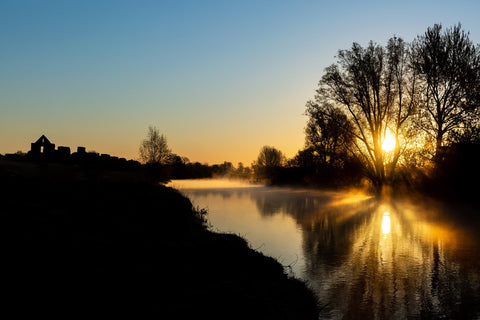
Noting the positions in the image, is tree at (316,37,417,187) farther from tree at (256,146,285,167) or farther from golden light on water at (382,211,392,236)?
tree at (256,146,285,167)

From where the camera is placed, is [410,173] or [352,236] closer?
[352,236]

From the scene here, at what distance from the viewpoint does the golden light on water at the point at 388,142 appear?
105 feet

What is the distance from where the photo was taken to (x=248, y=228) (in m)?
18.6

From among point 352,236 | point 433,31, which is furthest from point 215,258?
point 433,31

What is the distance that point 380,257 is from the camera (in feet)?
39.6

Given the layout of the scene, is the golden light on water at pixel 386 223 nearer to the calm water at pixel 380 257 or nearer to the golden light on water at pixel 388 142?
the calm water at pixel 380 257

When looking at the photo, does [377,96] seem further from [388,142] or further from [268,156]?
[268,156]

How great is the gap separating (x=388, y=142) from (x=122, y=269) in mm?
29964

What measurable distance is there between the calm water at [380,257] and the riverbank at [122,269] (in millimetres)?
1377

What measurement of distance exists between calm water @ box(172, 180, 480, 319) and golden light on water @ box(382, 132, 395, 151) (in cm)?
973

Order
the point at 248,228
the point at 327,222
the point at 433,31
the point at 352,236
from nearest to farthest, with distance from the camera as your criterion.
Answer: the point at 352,236 < the point at 248,228 < the point at 327,222 < the point at 433,31

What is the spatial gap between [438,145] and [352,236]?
1404 centimetres

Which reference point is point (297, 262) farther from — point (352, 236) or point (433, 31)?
point (433, 31)

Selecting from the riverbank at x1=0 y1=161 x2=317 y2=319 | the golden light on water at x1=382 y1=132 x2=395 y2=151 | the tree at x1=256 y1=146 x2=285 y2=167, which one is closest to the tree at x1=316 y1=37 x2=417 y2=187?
the golden light on water at x1=382 y1=132 x2=395 y2=151
